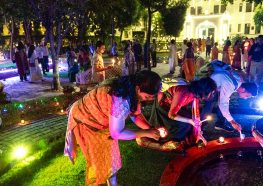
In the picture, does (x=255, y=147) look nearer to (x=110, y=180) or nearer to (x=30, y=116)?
(x=110, y=180)

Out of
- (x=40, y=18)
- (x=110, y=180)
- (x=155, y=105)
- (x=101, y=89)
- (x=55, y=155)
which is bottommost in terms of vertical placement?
(x=55, y=155)

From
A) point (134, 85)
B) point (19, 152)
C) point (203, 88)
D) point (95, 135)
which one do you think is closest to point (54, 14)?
point (19, 152)

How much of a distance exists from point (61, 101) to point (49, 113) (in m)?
0.49

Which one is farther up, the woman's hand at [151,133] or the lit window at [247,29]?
the lit window at [247,29]

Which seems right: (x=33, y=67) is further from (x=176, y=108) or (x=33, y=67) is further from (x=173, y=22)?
(x=173, y=22)

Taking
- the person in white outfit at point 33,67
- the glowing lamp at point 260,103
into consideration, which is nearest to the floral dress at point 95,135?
the glowing lamp at point 260,103

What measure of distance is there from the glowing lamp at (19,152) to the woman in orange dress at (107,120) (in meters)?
2.02

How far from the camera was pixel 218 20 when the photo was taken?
44750 mm

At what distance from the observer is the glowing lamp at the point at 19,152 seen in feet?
16.8

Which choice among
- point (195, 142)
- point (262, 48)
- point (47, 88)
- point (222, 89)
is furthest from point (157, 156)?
point (47, 88)

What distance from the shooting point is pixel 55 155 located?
5.48 meters

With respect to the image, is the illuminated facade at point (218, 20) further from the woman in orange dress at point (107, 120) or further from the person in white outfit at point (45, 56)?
the woman in orange dress at point (107, 120)

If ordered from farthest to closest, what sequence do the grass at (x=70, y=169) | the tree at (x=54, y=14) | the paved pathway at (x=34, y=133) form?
the tree at (x=54, y=14), the paved pathway at (x=34, y=133), the grass at (x=70, y=169)

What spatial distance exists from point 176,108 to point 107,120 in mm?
1642
